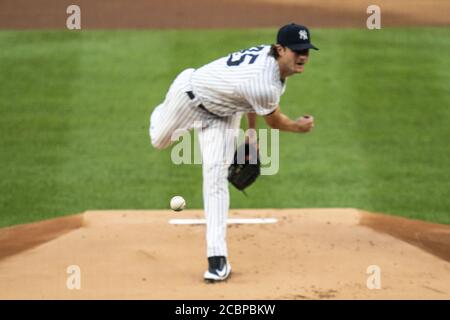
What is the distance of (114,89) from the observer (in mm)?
12609

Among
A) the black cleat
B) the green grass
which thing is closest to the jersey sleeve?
the black cleat

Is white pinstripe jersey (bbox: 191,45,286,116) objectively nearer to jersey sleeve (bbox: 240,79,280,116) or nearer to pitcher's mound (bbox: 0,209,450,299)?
jersey sleeve (bbox: 240,79,280,116)

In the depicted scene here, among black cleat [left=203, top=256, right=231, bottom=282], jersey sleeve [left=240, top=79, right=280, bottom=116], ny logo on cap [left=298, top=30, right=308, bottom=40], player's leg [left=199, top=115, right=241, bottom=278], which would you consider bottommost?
black cleat [left=203, top=256, right=231, bottom=282]

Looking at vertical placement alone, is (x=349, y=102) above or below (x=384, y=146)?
above

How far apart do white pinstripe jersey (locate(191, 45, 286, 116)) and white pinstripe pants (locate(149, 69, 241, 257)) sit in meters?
0.09

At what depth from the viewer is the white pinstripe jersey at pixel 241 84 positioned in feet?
21.2

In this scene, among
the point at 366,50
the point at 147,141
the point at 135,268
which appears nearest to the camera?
the point at 135,268

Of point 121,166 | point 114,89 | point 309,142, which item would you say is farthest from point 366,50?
point 121,166

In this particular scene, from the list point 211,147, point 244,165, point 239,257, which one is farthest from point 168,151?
point 211,147

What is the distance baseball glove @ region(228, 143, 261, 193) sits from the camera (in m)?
7.04

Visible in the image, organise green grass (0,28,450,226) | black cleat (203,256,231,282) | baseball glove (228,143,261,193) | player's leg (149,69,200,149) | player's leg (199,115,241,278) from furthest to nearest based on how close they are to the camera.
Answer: green grass (0,28,450,226) < baseball glove (228,143,261,193) < player's leg (149,69,200,149) < player's leg (199,115,241,278) < black cleat (203,256,231,282)

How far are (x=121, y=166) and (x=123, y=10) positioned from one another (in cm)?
496

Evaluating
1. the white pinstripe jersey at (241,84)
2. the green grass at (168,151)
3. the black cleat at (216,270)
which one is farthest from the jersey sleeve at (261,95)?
the green grass at (168,151)

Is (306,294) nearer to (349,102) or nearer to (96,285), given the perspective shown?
(96,285)
